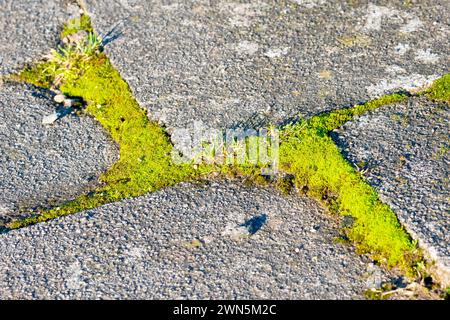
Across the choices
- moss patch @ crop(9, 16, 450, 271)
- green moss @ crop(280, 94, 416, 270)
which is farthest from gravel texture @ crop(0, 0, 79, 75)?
green moss @ crop(280, 94, 416, 270)

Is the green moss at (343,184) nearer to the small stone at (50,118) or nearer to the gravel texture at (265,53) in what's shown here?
the gravel texture at (265,53)

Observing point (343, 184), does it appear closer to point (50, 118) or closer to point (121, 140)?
point (121, 140)

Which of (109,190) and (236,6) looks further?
(236,6)

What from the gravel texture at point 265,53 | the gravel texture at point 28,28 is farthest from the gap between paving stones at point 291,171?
the gravel texture at point 28,28

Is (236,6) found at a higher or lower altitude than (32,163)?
higher

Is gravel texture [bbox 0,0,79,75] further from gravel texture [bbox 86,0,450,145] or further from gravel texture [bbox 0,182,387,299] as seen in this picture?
gravel texture [bbox 0,182,387,299]

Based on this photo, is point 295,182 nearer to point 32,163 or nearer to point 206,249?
point 206,249
